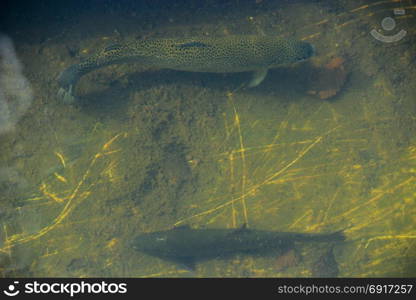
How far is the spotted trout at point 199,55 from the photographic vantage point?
6.04 meters

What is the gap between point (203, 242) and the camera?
5.88 meters

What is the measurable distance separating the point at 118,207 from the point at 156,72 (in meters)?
2.54

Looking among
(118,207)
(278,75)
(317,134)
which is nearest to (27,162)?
(118,207)

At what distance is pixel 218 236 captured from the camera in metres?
5.92

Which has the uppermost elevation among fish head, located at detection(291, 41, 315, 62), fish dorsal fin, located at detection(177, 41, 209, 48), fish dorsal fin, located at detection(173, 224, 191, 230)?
fish dorsal fin, located at detection(177, 41, 209, 48)

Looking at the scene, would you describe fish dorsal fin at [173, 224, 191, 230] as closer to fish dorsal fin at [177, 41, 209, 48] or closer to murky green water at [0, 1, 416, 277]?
murky green water at [0, 1, 416, 277]

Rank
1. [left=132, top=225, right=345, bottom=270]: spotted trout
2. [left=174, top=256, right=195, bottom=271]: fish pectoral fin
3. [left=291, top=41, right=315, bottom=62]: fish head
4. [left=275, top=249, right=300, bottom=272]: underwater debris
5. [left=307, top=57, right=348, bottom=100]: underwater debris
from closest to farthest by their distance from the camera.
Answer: [left=132, top=225, right=345, bottom=270]: spotted trout < [left=174, top=256, right=195, bottom=271]: fish pectoral fin < [left=291, top=41, right=315, bottom=62]: fish head < [left=275, top=249, right=300, bottom=272]: underwater debris < [left=307, top=57, right=348, bottom=100]: underwater debris

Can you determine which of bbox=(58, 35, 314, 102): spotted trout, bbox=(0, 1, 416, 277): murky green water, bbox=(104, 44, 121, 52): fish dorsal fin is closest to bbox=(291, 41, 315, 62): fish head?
bbox=(58, 35, 314, 102): spotted trout

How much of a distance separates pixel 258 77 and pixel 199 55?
115 cm

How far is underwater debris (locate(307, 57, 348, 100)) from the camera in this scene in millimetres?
6512

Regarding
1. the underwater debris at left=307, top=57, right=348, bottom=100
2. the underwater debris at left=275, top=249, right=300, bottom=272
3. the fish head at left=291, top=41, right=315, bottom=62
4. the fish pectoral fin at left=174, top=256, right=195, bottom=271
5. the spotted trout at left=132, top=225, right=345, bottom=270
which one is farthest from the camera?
the underwater debris at left=307, top=57, right=348, bottom=100

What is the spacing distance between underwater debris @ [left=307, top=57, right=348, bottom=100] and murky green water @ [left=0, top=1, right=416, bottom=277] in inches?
1.0

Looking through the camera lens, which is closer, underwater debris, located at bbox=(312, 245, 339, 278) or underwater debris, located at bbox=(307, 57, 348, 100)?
underwater debris, located at bbox=(312, 245, 339, 278)

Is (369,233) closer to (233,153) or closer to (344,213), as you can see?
(344,213)
